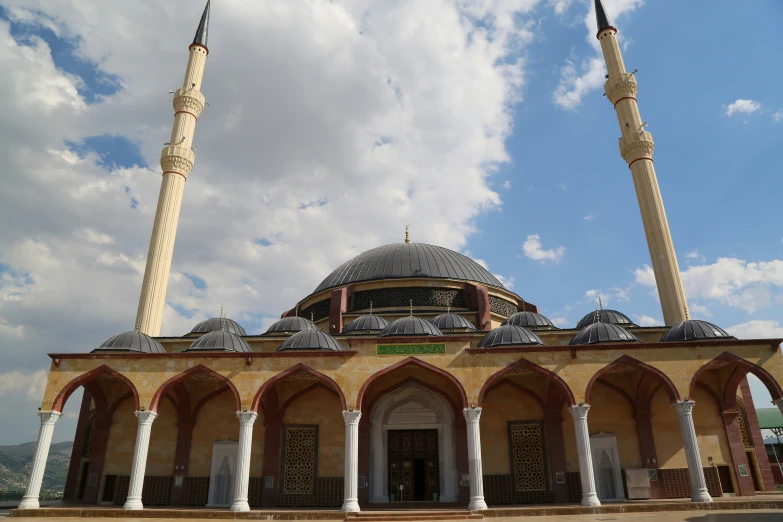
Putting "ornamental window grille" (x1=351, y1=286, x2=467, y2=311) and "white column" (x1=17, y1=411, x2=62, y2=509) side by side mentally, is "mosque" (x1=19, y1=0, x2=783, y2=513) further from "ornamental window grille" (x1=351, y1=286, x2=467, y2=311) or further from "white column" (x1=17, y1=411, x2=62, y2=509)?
"ornamental window grille" (x1=351, y1=286, x2=467, y2=311)

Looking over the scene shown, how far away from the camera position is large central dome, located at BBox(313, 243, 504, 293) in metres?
21.3

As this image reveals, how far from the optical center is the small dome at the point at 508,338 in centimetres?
1479

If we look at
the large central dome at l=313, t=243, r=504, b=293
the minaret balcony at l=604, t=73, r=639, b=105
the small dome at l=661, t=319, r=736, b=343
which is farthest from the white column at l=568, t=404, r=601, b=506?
the minaret balcony at l=604, t=73, r=639, b=105

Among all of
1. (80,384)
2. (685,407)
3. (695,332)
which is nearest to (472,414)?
(685,407)

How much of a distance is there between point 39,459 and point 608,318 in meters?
17.9

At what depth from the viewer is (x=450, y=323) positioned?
58.9ft

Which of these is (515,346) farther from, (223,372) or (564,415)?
(223,372)

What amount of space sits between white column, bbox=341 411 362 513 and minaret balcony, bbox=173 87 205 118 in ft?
53.4

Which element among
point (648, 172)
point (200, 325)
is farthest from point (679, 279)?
point (200, 325)

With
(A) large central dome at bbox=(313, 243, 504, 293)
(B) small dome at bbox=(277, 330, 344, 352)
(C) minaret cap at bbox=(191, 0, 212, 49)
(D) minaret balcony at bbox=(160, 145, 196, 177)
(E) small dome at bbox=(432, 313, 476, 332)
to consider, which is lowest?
(B) small dome at bbox=(277, 330, 344, 352)

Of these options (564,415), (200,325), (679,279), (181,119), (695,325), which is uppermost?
(181,119)

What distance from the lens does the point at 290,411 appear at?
624 inches

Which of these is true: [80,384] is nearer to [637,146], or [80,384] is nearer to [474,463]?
[474,463]

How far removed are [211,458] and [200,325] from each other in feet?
19.0
